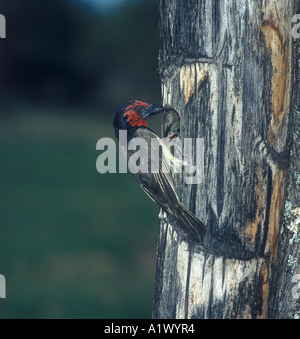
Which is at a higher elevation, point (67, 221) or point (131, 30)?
point (131, 30)

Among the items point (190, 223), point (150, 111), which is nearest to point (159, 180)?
point (150, 111)

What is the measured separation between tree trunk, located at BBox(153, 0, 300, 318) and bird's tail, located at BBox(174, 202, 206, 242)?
29 millimetres

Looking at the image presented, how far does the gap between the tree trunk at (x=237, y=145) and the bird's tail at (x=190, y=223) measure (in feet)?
0.10

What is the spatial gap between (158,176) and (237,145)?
638 mm

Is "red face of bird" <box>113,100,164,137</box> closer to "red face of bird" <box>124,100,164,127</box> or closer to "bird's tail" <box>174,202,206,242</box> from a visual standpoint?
"red face of bird" <box>124,100,164,127</box>

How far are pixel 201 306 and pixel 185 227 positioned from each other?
0.38m

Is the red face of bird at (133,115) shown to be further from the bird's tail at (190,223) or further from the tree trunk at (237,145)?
the bird's tail at (190,223)

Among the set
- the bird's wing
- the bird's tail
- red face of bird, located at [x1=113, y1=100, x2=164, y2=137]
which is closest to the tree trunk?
the bird's tail

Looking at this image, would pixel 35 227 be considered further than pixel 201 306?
Yes

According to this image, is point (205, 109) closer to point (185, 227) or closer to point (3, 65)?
point (185, 227)

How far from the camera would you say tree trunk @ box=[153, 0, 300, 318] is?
2.58 metres

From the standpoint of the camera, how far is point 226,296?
2.68 metres

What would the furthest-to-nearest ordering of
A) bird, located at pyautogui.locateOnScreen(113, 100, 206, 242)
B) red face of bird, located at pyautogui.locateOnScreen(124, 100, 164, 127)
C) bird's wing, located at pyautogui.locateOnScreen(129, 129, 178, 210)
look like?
red face of bird, located at pyautogui.locateOnScreen(124, 100, 164, 127)
bird's wing, located at pyautogui.locateOnScreen(129, 129, 178, 210)
bird, located at pyautogui.locateOnScreen(113, 100, 206, 242)
